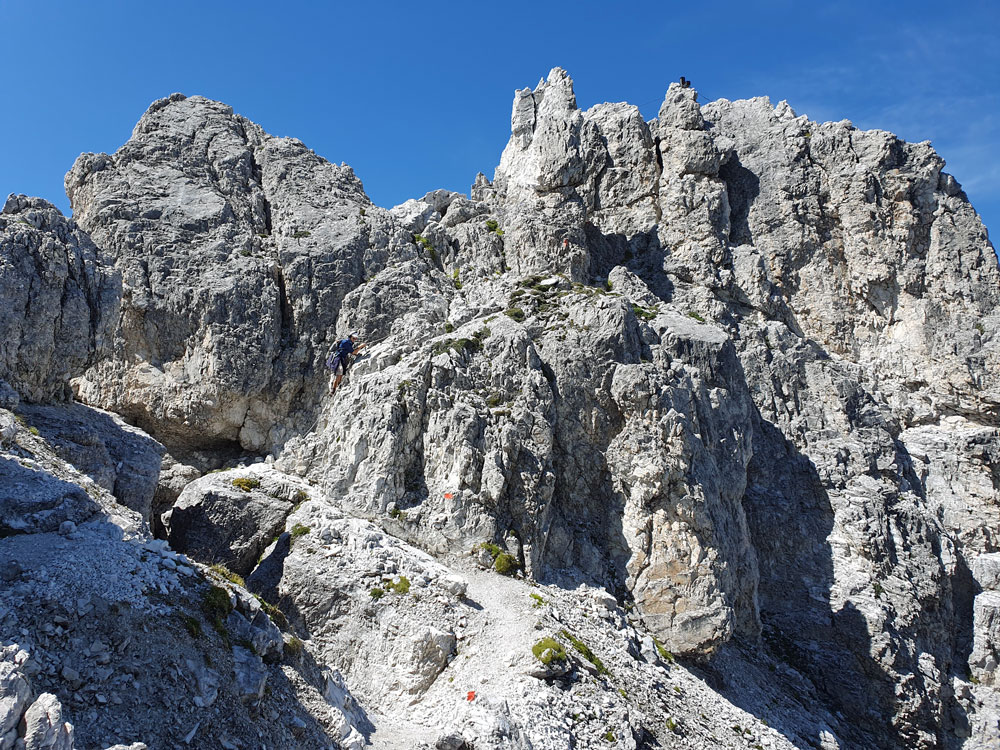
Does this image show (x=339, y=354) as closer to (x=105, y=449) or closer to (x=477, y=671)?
(x=105, y=449)

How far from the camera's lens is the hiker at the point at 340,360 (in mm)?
41875

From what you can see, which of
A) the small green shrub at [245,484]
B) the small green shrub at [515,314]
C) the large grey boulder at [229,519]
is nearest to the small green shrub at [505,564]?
the large grey boulder at [229,519]

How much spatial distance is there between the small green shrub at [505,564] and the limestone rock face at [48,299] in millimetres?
20919

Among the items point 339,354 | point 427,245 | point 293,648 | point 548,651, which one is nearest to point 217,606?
point 293,648

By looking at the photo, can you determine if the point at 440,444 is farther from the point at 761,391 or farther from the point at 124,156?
the point at 124,156

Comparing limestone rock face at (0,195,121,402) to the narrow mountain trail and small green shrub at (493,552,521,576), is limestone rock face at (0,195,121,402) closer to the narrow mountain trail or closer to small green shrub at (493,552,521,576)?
the narrow mountain trail

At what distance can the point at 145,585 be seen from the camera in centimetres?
1938

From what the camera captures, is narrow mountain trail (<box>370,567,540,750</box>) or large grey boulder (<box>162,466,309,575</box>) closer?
narrow mountain trail (<box>370,567,540,750</box>)

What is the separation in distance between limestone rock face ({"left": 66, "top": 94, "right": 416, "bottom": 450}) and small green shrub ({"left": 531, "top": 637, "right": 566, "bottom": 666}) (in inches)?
867

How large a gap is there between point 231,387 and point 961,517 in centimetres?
4864

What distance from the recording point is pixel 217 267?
146 feet

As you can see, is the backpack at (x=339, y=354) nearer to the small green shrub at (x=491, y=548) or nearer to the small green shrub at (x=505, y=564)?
the small green shrub at (x=491, y=548)

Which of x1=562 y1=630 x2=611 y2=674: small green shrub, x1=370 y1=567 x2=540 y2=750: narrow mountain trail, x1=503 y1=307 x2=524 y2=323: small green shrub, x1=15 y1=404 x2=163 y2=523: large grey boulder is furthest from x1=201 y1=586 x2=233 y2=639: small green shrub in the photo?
x1=503 y1=307 x2=524 y2=323: small green shrub

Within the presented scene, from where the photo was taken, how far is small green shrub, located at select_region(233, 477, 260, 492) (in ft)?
115
